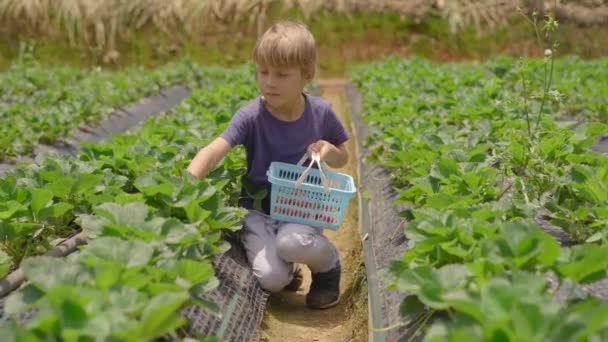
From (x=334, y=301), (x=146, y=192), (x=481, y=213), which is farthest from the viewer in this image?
(x=334, y=301)

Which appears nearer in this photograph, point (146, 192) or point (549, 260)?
point (549, 260)

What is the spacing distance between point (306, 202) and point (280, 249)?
266 millimetres

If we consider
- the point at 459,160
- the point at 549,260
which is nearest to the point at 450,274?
the point at 549,260

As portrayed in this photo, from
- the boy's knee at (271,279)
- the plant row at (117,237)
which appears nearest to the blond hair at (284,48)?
the plant row at (117,237)

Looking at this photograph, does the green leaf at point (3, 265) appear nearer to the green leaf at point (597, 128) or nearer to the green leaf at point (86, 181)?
the green leaf at point (86, 181)

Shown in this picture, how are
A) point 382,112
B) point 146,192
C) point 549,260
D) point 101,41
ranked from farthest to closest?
point 101,41 → point 382,112 → point 146,192 → point 549,260

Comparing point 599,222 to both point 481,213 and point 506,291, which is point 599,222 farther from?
point 506,291

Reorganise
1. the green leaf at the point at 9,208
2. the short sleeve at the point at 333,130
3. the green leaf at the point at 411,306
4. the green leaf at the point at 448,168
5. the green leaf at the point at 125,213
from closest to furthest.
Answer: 1. the green leaf at the point at 411,306
2. the green leaf at the point at 125,213
3. the green leaf at the point at 9,208
4. the green leaf at the point at 448,168
5. the short sleeve at the point at 333,130

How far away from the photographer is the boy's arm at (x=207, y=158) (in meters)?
3.02

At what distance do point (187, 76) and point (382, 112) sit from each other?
621 cm

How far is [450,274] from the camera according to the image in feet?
6.27

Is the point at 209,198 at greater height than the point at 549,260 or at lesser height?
lesser

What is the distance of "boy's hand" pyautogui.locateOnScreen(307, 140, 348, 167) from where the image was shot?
10.7 ft

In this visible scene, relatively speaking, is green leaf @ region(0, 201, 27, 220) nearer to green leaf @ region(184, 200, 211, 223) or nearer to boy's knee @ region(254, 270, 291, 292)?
green leaf @ region(184, 200, 211, 223)
